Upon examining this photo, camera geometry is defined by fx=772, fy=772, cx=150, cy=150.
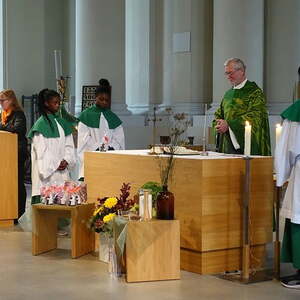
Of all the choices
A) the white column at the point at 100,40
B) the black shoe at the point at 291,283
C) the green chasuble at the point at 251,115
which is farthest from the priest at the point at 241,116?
the white column at the point at 100,40

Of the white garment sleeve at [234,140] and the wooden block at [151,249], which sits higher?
the white garment sleeve at [234,140]

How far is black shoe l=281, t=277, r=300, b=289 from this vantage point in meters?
5.54

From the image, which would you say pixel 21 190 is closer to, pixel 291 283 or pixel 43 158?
pixel 43 158

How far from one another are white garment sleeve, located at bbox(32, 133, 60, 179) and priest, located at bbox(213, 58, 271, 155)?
5.70ft

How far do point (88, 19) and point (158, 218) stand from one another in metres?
6.19

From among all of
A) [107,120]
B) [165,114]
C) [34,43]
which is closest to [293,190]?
[107,120]

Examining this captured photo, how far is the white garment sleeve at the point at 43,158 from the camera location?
7.76 metres

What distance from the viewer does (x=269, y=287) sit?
556 cm

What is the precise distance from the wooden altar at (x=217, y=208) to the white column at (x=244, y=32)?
4727 millimetres

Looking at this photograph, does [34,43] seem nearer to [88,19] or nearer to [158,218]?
[88,19]

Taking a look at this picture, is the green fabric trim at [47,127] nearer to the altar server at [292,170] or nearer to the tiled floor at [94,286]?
the tiled floor at [94,286]

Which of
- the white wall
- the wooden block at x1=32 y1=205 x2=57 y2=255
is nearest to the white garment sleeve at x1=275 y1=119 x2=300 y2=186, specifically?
the wooden block at x1=32 y1=205 x2=57 y2=255

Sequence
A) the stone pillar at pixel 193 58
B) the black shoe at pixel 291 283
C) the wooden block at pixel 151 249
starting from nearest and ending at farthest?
the black shoe at pixel 291 283
the wooden block at pixel 151 249
the stone pillar at pixel 193 58

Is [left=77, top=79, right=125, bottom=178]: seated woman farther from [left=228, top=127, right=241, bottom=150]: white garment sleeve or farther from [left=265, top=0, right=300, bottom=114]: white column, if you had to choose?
[left=265, top=0, right=300, bottom=114]: white column
